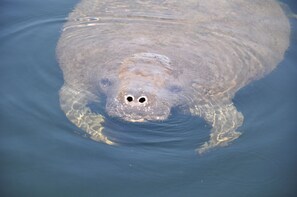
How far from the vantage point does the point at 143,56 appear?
6.72 metres

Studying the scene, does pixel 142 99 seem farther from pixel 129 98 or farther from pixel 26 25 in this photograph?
pixel 26 25

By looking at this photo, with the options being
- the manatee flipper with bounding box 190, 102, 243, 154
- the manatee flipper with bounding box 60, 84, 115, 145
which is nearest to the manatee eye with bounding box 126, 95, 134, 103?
the manatee flipper with bounding box 60, 84, 115, 145

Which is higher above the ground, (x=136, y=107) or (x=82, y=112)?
(x=136, y=107)

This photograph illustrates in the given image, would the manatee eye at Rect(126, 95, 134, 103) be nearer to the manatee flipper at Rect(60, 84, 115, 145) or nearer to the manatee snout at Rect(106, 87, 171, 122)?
the manatee snout at Rect(106, 87, 171, 122)

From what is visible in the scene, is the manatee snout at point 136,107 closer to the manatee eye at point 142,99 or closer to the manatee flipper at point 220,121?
the manatee eye at point 142,99

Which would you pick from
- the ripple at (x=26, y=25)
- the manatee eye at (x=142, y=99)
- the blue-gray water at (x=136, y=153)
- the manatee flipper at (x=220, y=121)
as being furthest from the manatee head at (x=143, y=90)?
the ripple at (x=26, y=25)

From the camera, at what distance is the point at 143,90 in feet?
20.0

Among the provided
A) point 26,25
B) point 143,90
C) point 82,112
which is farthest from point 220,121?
point 26,25

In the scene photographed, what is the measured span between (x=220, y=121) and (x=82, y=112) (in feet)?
5.72

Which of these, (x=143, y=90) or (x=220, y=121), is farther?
(x=220, y=121)

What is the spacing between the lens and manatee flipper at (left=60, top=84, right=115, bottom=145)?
589cm

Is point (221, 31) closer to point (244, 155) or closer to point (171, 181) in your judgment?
point (244, 155)

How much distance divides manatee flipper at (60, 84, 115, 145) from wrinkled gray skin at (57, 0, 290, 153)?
0.01 m

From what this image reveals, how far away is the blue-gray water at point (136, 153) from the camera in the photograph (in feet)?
17.2
